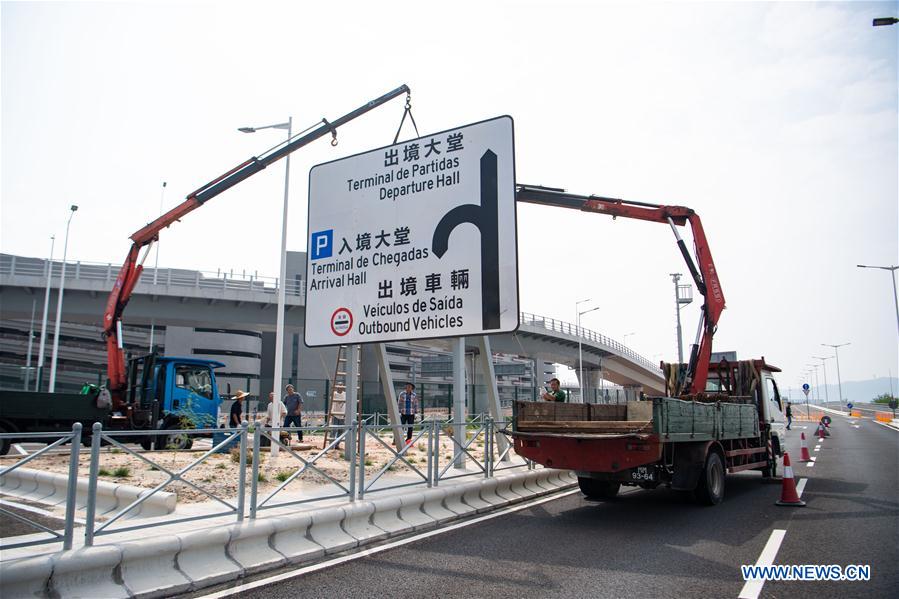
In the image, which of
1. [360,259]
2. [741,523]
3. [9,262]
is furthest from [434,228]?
[9,262]

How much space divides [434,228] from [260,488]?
518cm

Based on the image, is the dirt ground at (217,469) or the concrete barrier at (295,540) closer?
the concrete barrier at (295,540)

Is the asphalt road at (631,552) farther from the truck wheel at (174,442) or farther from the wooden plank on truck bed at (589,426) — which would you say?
the truck wheel at (174,442)

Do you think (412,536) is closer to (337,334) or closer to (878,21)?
(337,334)

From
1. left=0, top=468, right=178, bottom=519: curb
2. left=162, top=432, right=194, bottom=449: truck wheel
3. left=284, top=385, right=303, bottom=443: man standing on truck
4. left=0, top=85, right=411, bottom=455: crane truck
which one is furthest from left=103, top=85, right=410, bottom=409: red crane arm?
left=0, top=468, right=178, bottom=519: curb

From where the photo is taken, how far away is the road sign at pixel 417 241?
365 inches

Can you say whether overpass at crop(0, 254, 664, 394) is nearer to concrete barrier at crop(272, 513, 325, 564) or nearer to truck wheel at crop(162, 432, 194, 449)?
truck wheel at crop(162, 432, 194, 449)

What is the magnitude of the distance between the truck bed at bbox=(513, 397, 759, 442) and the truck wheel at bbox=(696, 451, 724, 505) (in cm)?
40

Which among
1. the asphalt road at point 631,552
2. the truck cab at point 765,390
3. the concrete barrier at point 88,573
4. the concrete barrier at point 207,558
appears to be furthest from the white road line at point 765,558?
the truck cab at point 765,390

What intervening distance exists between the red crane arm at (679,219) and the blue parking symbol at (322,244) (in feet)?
22.4

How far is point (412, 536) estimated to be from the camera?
25.9 ft

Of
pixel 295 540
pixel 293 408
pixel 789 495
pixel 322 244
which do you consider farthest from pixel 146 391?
pixel 789 495
